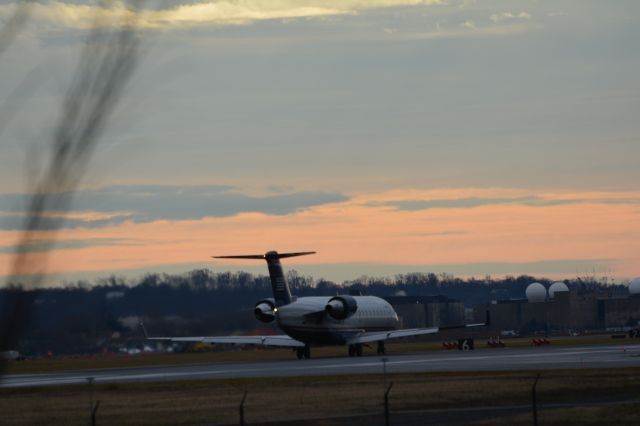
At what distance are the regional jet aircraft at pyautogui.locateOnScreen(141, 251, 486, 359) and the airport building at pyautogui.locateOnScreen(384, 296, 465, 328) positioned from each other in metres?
90.8

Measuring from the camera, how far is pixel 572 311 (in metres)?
171

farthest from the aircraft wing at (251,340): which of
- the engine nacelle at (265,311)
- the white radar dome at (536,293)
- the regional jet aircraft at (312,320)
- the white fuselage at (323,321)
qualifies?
the white radar dome at (536,293)

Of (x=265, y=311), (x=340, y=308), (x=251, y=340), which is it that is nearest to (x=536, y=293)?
(x=251, y=340)

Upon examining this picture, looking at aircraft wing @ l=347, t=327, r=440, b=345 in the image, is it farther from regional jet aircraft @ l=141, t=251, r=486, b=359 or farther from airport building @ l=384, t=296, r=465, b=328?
airport building @ l=384, t=296, r=465, b=328

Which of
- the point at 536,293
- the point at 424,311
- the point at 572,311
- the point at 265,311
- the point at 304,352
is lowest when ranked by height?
the point at 304,352

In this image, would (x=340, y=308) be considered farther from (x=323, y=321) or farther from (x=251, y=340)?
(x=251, y=340)

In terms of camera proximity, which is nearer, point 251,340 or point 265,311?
point 265,311

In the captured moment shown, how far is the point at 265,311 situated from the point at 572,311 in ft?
358

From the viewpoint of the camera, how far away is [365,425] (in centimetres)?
2783

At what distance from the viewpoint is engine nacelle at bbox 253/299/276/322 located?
70312mm

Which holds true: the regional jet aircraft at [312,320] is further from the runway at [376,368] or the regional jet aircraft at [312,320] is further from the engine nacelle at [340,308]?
the runway at [376,368]

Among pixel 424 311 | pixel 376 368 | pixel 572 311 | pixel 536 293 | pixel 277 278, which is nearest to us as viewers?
pixel 376 368

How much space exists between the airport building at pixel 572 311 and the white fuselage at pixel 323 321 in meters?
92.4

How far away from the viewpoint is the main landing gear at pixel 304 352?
73.5 meters
